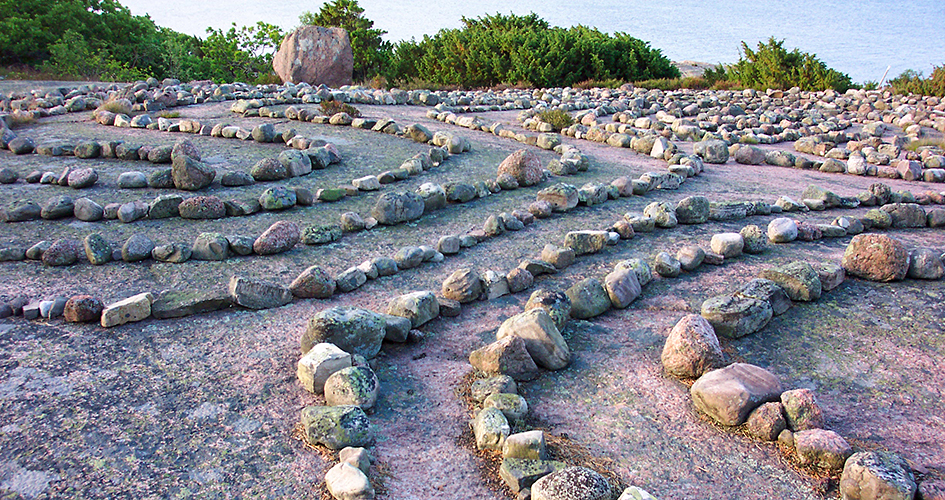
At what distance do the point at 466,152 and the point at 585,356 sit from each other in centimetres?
541

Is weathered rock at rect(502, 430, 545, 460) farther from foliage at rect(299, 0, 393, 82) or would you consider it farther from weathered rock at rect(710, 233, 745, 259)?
foliage at rect(299, 0, 393, 82)

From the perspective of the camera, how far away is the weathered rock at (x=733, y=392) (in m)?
2.61

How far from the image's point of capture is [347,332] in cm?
311

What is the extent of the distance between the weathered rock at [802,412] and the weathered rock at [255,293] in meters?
2.70

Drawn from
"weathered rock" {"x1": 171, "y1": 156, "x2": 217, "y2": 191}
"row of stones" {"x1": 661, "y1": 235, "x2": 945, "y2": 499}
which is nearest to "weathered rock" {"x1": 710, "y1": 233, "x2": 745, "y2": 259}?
"row of stones" {"x1": 661, "y1": 235, "x2": 945, "y2": 499}

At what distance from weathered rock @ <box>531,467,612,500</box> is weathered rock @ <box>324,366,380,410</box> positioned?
33.7 inches

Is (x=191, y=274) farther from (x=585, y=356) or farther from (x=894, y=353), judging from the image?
(x=894, y=353)

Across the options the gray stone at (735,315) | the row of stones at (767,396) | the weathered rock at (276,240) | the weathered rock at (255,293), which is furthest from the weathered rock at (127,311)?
the gray stone at (735,315)

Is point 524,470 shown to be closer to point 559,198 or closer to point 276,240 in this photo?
point 276,240

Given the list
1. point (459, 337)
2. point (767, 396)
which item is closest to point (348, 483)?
point (459, 337)

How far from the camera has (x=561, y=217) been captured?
18.7 ft

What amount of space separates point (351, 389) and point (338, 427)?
0.80 ft

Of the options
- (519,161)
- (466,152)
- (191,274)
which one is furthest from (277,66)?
(191,274)

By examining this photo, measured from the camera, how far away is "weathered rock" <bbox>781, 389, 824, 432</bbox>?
8.27 ft
